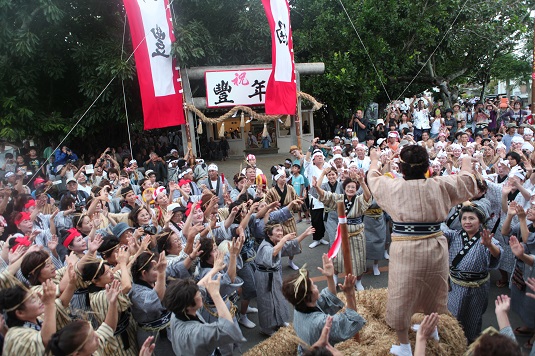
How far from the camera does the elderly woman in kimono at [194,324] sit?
2.97m

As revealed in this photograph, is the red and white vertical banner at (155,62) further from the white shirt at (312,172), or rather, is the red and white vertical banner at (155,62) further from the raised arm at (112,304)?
the raised arm at (112,304)

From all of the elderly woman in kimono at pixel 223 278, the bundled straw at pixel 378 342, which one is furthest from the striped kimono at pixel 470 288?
the elderly woman in kimono at pixel 223 278

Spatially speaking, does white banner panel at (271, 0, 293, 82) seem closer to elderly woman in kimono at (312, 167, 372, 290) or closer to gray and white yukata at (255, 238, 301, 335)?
elderly woman in kimono at (312, 167, 372, 290)

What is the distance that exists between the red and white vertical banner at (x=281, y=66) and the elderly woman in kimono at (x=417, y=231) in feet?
30.2

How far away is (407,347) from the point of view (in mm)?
3689

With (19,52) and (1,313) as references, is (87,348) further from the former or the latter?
(19,52)

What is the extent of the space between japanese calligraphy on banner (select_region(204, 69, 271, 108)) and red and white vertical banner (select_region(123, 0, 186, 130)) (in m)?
1.29

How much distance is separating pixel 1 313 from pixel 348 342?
9.36 feet

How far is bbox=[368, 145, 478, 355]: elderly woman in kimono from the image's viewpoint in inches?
134

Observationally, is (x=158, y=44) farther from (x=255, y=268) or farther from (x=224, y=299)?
(x=224, y=299)

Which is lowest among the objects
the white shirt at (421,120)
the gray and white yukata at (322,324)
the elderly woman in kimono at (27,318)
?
the gray and white yukata at (322,324)

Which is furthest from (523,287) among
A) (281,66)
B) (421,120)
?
(421,120)

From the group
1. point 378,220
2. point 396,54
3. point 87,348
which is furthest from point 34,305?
point 396,54

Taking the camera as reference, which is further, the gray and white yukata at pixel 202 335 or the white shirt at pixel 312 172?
the white shirt at pixel 312 172
